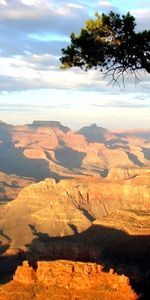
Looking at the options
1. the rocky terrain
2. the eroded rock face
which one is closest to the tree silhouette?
the rocky terrain

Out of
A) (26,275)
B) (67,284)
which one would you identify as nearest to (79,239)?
(26,275)

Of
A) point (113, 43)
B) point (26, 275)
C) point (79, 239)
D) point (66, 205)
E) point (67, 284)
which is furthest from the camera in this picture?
point (66, 205)

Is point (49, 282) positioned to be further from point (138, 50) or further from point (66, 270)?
point (138, 50)

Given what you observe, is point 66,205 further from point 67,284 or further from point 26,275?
point 67,284

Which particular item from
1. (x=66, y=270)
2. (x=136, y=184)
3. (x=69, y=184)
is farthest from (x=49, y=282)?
(x=69, y=184)

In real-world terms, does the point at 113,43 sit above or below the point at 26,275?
above

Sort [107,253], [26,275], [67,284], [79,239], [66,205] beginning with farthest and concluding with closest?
[66,205] → [79,239] → [107,253] → [26,275] → [67,284]

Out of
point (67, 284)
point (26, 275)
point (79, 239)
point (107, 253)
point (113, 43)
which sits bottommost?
point (79, 239)

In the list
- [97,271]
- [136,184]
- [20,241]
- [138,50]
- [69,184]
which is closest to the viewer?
[138,50]
